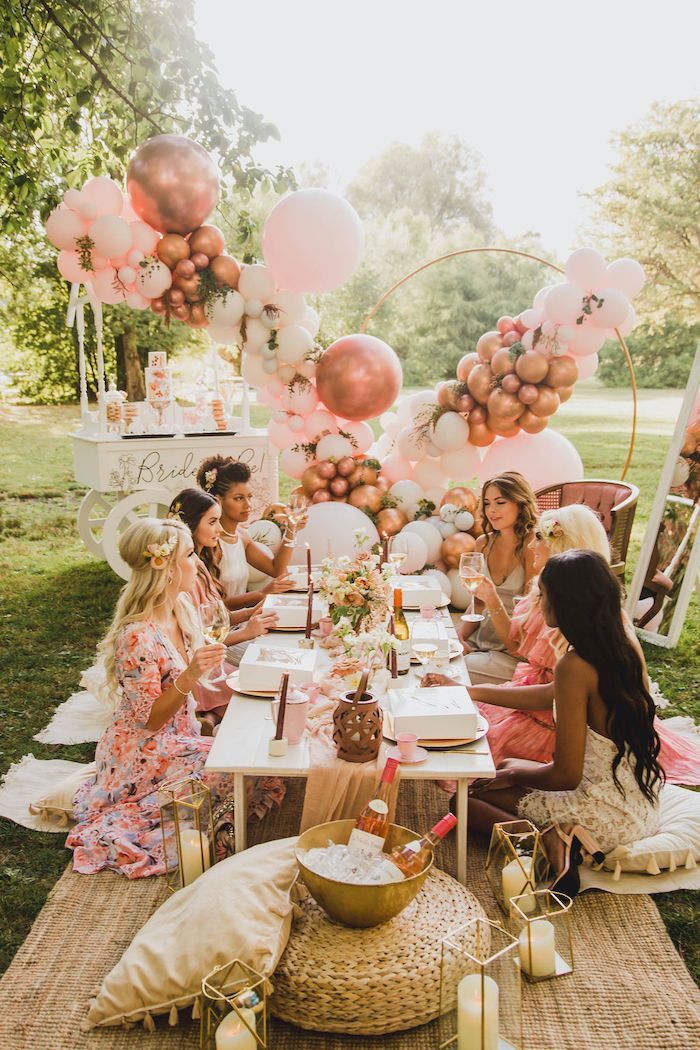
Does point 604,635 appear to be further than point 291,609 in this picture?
No

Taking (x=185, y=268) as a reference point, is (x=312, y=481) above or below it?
below

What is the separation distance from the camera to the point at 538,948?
8.57 ft

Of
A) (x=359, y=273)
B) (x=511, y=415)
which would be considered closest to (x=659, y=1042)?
(x=511, y=415)

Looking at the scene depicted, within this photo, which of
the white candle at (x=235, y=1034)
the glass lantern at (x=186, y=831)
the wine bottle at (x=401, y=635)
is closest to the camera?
the white candle at (x=235, y=1034)

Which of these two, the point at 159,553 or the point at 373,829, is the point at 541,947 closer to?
the point at 373,829

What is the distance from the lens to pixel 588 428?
51.0 feet

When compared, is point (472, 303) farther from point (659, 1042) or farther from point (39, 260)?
point (659, 1042)

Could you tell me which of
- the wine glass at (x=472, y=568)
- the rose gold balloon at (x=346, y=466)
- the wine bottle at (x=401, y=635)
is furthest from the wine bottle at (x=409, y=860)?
the rose gold balloon at (x=346, y=466)

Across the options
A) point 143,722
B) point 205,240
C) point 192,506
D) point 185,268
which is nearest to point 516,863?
point 143,722

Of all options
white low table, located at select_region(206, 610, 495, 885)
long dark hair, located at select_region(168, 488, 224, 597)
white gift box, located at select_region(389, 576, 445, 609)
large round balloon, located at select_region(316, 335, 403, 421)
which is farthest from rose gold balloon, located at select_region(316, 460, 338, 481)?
white low table, located at select_region(206, 610, 495, 885)

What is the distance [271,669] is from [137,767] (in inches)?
24.9

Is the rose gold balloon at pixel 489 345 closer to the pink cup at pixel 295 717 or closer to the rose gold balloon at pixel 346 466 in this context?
the rose gold balloon at pixel 346 466

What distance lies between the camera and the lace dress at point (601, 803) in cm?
301

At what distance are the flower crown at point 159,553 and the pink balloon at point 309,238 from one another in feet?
11.2
